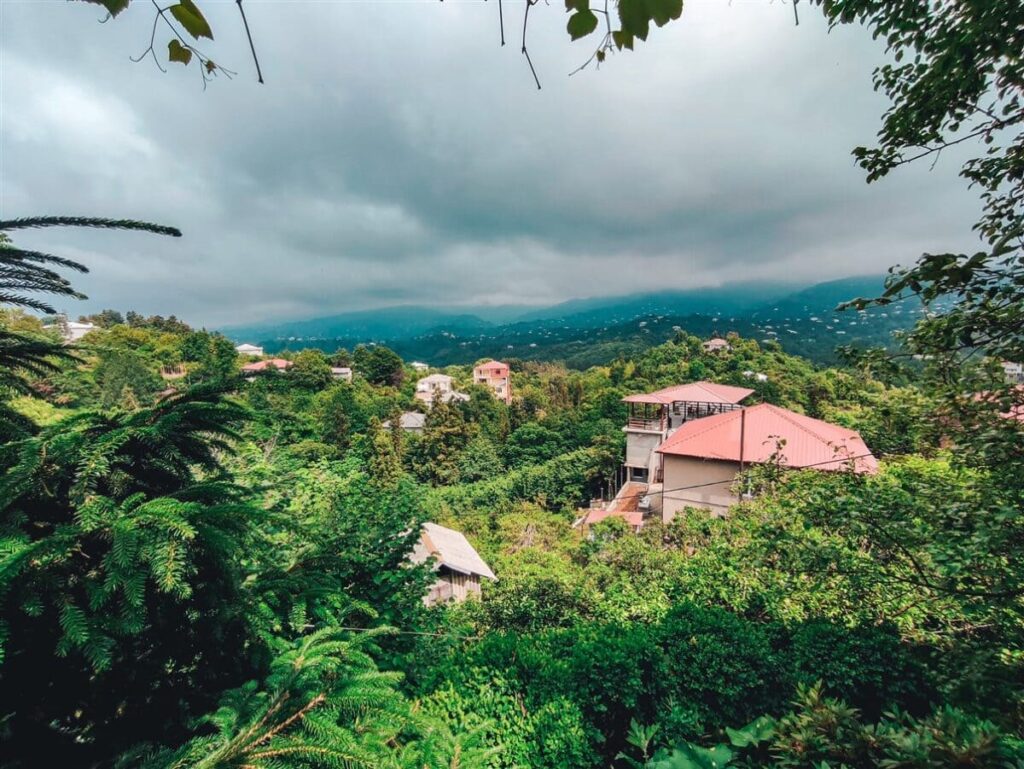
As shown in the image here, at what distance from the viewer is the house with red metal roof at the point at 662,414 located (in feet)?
72.6

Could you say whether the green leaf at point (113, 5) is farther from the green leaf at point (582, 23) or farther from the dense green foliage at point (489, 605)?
the green leaf at point (582, 23)

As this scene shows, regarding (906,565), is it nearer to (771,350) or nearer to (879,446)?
(879,446)

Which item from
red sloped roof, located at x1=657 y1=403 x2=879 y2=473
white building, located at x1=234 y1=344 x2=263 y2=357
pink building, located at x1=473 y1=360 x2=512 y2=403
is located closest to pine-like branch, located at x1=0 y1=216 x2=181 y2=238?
red sloped roof, located at x1=657 y1=403 x2=879 y2=473

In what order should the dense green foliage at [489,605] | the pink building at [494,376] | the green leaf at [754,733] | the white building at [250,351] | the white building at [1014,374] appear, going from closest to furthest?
the dense green foliage at [489,605], the green leaf at [754,733], the white building at [1014,374], the pink building at [494,376], the white building at [250,351]

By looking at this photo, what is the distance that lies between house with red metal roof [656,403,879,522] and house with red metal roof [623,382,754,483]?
261 inches

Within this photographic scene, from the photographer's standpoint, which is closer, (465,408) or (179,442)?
(179,442)

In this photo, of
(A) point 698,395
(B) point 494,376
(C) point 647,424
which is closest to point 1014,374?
(A) point 698,395

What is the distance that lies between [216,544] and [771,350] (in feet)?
173

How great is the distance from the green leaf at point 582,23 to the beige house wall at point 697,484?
13.9 metres

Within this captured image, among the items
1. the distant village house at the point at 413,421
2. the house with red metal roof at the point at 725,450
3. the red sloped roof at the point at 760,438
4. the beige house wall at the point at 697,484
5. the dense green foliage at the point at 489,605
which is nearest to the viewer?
the dense green foliage at the point at 489,605

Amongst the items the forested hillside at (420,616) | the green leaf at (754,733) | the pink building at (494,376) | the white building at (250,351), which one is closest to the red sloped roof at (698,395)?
the forested hillside at (420,616)

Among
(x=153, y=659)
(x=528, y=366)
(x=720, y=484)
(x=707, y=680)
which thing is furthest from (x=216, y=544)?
(x=528, y=366)

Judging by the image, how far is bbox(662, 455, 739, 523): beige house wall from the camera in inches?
538

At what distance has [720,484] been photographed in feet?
45.1
